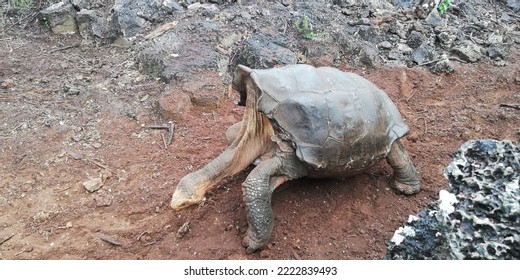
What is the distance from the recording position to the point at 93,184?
370 centimetres

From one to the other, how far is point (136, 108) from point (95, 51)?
142 cm

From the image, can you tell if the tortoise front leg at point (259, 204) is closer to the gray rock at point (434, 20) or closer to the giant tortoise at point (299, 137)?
the giant tortoise at point (299, 137)

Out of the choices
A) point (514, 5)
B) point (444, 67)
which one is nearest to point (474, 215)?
point (444, 67)

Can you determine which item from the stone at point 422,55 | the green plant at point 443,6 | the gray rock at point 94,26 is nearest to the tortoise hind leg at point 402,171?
the stone at point 422,55

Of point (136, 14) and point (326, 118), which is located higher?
point (326, 118)

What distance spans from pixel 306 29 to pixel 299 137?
261 cm

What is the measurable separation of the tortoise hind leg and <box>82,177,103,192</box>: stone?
2.31 metres

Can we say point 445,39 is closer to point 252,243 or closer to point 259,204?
point 259,204

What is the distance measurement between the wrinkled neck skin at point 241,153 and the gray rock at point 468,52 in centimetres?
308

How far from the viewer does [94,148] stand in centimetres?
415

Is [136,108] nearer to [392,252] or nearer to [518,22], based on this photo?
[392,252]

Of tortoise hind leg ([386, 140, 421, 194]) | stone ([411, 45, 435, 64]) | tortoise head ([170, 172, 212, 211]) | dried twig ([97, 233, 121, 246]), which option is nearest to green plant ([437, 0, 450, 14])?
stone ([411, 45, 435, 64])

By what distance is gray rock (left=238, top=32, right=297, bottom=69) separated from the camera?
4773 millimetres

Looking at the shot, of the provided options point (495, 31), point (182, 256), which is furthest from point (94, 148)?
point (495, 31)
